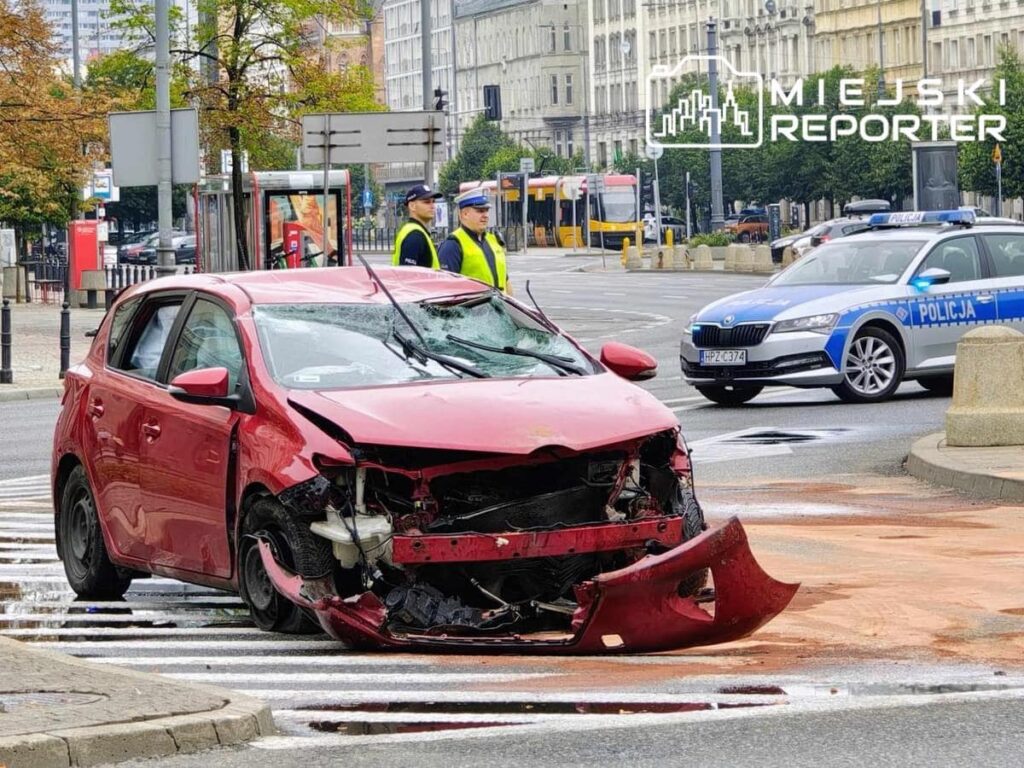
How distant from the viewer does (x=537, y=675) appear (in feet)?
27.4

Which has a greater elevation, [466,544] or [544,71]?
[544,71]

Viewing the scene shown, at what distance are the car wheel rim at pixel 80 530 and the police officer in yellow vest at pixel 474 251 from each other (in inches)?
198

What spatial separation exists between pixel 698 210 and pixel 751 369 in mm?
110321

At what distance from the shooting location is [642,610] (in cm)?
872

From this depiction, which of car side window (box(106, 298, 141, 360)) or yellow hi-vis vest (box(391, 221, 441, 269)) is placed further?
yellow hi-vis vest (box(391, 221, 441, 269))

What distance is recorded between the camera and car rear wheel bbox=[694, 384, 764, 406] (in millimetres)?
22938

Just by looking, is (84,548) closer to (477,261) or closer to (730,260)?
(477,261)

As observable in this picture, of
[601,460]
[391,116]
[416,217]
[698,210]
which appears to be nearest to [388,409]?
[601,460]

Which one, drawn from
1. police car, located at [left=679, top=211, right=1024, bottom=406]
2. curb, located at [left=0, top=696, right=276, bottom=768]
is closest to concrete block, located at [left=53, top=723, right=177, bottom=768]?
curb, located at [left=0, top=696, right=276, bottom=768]

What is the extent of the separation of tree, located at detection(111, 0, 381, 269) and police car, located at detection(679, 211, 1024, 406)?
2026cm

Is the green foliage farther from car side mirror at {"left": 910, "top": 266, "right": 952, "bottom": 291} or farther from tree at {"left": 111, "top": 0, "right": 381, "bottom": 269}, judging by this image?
car side mirror at {"left": 910, "top": 266, "right": 952, "bottom": 291}

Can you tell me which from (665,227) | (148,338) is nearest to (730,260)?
(665,227)

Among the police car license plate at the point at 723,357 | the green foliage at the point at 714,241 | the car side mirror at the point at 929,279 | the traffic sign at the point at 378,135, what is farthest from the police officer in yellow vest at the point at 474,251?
the green foliage at the point at 714,241

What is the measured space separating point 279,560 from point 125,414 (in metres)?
1.76
